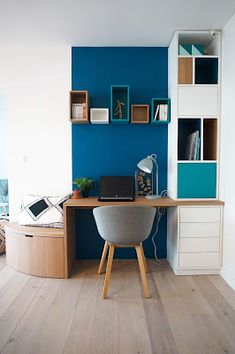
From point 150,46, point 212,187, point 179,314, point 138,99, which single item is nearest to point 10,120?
point 138,99

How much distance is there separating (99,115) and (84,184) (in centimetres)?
84

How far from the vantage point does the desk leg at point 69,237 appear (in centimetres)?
252

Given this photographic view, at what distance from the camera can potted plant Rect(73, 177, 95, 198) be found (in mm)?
2859

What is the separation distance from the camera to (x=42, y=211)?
2.82m

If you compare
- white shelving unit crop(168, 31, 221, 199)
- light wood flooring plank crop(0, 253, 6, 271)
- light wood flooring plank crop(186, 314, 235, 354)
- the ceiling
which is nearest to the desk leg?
light wood flooring plank crop(0, 253, 6, 271)

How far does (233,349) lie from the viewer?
5.24ft

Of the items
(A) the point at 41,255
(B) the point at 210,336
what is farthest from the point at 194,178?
(A) the point at 41,255

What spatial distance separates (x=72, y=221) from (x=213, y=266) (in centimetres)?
162

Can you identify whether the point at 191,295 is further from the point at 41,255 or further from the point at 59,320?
the point at 41,255

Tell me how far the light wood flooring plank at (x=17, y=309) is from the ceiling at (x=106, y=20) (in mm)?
2575

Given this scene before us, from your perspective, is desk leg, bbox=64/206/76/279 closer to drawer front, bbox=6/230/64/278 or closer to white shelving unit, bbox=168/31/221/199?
drawer front, bbox=6/230/64/278

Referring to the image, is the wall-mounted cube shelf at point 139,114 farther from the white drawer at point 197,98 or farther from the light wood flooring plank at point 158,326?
the light wood flooring plank at point 158,326

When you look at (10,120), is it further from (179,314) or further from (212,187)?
(179,314)

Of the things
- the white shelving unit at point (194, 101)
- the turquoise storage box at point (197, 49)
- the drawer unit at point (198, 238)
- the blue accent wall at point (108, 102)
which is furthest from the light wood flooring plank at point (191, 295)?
the turquoise storage box at point (197, 49)
